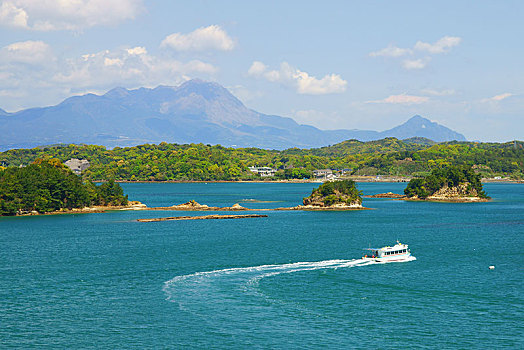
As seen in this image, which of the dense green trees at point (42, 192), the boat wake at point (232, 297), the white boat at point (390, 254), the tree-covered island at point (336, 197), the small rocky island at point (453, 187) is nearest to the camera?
the boat wake at point (232, 297)

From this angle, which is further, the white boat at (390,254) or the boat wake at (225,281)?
the white boat at (390,254)

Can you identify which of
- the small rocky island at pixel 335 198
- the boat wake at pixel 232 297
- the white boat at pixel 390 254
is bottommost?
the boat wake at pixel 232 297

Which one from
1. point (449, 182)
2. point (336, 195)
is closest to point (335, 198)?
point (336, 195)

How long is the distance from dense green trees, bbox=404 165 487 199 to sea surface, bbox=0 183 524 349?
7441 centimetres

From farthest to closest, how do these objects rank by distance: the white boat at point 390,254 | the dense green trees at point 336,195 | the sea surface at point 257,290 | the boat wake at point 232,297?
the dense green trees at point 336,195, the white boat at point 390,254, the boat wake at point 232,297, the sea surface at point 257,290

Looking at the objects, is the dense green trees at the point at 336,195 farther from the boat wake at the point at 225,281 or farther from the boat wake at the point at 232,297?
the boat wake at the point at 232,297

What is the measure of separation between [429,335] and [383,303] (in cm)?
825

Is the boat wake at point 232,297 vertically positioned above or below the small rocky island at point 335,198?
below

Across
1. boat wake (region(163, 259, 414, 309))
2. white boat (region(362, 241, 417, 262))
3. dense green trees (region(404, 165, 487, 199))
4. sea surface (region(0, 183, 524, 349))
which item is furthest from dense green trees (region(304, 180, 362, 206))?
boat wake (region(163, 259, 414, 309))

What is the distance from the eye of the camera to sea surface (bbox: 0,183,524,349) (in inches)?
1606

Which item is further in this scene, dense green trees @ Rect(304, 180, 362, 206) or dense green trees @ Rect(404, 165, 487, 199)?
dense green trees @ Rect(404, 165, 487, 199)

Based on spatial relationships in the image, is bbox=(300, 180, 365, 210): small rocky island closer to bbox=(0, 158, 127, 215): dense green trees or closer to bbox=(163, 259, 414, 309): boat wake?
bbox=(0, 158, 127, 215): dense green trees

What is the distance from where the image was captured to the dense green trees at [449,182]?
6673 inches

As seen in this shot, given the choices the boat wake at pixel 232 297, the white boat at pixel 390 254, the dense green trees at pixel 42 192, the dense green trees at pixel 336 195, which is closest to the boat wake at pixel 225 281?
the boat wake at pixel 232 297
